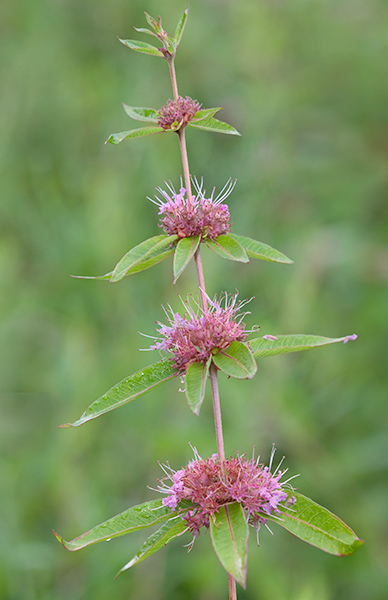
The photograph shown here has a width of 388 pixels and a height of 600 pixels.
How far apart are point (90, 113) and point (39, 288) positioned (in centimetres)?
157

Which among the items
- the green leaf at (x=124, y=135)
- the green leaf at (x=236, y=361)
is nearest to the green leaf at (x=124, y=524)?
the green leaf at (x=236, y=361)

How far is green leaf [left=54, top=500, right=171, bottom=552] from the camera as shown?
3.34ft

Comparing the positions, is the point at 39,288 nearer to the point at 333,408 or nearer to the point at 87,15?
the point at 333,408

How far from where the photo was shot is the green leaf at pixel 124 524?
1.02m

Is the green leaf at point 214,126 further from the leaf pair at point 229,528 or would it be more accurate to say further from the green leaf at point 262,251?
the leaf pair at point 229,528

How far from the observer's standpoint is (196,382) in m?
1.06

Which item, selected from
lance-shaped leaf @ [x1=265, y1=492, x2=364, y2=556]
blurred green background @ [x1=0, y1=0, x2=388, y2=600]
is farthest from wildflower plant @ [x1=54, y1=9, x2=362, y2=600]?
blurred green background @ [x1=0, y1=0, x2=388, y2=600]

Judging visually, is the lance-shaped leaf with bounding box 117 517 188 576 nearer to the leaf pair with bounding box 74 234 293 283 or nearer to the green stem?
the green stem

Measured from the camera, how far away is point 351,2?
18.9 ft

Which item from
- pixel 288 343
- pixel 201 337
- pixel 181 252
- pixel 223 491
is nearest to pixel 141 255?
pixel 181 252

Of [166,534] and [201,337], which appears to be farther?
[201,337]

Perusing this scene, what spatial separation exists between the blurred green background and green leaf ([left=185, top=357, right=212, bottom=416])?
119cm

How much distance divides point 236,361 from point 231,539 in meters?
0.27

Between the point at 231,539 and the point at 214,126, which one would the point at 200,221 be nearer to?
the point at 214,126
